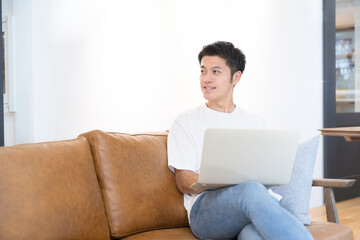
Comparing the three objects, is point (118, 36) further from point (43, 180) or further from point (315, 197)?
point (315, 197)

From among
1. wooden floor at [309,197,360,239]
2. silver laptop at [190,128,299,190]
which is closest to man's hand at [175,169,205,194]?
silver laptop at [190,128,299,190]

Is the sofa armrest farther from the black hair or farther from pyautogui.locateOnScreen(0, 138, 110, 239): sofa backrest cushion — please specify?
pyautogui.locateOnScreen(0, 138, 110, 239): sofa backrest cushion

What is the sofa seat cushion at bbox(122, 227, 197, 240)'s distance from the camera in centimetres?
190

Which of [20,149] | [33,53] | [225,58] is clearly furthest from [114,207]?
[33,53]

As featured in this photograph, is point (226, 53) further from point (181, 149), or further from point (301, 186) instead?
point (301, 186)

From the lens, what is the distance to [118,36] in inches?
114

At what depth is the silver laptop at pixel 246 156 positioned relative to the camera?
1.64 metres

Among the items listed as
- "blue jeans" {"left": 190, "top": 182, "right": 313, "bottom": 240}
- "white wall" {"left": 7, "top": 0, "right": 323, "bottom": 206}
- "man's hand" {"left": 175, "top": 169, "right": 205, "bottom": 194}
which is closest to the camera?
"blue jeans" {"left": 190, "top": 182, "right": 313, "bottom": 240}

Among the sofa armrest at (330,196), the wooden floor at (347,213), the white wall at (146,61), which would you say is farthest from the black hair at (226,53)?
the wooden floor at (347,213)

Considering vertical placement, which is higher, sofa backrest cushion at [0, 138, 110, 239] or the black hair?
the black hair

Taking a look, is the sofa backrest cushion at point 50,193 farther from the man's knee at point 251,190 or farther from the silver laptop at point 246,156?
the man's knee at point 251,190

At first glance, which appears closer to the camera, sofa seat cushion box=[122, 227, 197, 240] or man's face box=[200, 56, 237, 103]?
sofa seat cushion box=[122, 227, 197, 240]

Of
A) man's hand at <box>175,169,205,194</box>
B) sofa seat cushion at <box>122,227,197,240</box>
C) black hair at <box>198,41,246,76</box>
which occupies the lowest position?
sofa seat cushion at <box>122,227,197,240</box>

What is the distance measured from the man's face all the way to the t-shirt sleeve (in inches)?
8.4
